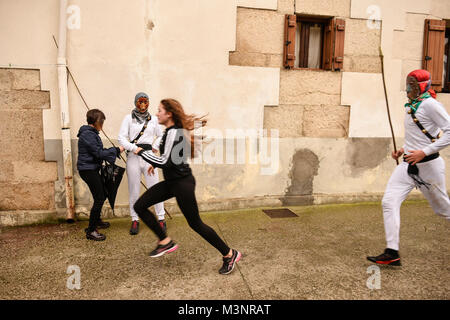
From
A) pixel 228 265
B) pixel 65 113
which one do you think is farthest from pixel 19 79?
pixel 228 265

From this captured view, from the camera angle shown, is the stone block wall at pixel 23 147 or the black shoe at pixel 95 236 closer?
the black shoe at pixel 95 236

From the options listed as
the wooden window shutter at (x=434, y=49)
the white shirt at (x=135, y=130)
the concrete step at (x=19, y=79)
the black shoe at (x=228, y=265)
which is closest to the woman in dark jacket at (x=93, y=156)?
the white shirt at (x=135, y=130)

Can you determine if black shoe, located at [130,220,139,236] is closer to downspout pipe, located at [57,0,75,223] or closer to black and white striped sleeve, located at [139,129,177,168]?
downspout pipe, located at [57,0,75,223]

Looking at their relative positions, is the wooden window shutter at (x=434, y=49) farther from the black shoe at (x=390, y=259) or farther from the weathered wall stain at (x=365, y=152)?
the black shoe at (x=390, y=259)

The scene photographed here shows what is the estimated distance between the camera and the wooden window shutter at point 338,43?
5.18 m

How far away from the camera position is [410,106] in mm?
3172

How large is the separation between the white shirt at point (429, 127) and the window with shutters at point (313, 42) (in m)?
2.35

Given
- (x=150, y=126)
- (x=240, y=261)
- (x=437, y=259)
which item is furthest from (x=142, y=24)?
(x=437, y=259)

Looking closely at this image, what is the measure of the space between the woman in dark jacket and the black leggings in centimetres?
121

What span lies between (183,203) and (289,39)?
3.50 metres

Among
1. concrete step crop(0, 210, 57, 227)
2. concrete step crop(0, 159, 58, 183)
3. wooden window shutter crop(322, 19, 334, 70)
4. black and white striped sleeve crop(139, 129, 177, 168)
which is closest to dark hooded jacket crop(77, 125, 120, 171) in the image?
concrete step crop(0, 159, 58, 183)

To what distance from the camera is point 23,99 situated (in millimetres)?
4484

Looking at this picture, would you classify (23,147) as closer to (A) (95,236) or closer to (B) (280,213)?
(A) (95,236)

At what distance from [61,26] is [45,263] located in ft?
10.4
